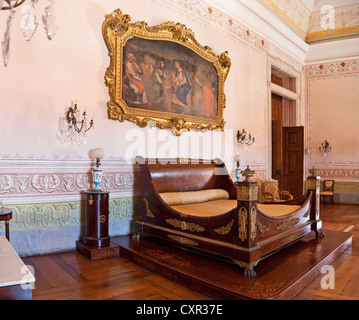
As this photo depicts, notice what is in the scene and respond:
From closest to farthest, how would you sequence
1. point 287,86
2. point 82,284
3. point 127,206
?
point 82,284 < point 127,206 < point 287,86

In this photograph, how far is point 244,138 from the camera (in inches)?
283

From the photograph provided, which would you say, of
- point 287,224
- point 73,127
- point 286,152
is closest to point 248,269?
point 287,224

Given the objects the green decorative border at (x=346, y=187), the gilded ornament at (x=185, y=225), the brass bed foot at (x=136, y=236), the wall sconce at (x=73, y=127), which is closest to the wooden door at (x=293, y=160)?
the green decorative border at (x=346, y=187)

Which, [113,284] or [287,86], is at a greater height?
[287,86]

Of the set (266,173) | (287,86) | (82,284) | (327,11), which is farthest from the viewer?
(287,86)

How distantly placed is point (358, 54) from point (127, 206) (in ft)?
28.8

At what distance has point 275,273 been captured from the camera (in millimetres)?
3057

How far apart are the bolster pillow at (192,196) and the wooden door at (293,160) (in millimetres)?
4442

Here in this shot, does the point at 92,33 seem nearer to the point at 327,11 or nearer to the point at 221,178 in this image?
the point at 221,178

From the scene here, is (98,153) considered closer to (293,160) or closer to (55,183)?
(55,183)

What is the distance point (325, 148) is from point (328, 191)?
4.44ft

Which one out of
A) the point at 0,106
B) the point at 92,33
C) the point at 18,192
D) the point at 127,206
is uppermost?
the point at 92,33

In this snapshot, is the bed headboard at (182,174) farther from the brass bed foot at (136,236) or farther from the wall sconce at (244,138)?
the wall sconce at (244,138)

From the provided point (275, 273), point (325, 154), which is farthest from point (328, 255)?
point (325, 154)
